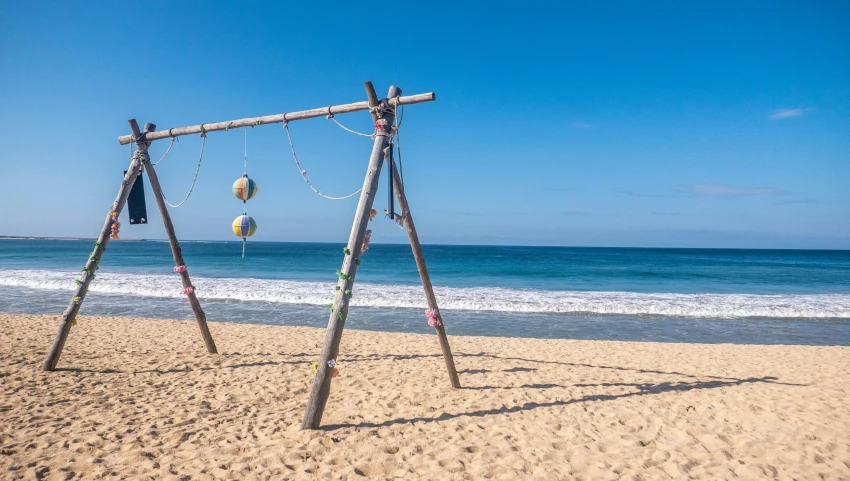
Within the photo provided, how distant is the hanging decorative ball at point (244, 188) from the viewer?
6.51m

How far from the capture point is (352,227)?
435cm

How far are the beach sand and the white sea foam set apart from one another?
7.41m

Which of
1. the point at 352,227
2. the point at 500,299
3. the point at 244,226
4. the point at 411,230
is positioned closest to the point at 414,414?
the point at 411,230

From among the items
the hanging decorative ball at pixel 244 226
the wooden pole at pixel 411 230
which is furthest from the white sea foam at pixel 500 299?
the wooden pole at pixel 411 230

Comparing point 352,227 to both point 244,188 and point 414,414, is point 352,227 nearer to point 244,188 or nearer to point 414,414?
point 414,414

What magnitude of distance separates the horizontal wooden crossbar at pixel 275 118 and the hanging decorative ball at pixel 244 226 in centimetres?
142

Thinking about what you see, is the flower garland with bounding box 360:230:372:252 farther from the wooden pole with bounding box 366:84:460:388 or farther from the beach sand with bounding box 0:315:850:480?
the beach sand with bounding box 0:315:850:480

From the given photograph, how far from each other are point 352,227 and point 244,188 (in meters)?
3.05

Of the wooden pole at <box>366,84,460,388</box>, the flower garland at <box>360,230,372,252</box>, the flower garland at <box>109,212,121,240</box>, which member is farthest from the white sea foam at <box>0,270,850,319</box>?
the flower garland at <box>360,230,372,252</box>

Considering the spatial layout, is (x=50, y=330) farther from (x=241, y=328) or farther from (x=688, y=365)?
(x=688, y=365)

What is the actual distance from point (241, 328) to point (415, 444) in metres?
7.49

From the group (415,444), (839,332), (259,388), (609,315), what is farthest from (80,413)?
(839,332)

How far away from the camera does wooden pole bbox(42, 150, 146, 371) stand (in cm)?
598

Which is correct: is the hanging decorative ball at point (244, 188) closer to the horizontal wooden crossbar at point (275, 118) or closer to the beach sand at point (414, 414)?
the horizontal wooden crossbar at point (275, 118)
